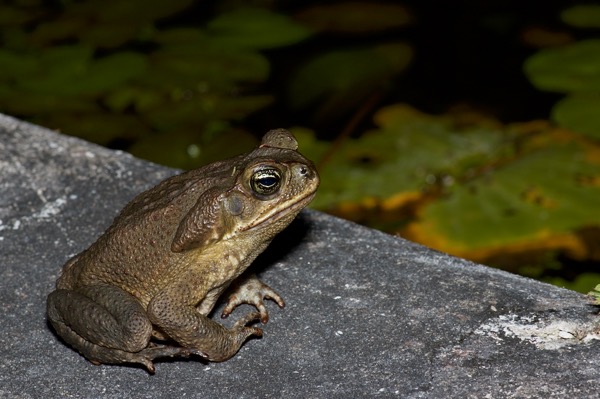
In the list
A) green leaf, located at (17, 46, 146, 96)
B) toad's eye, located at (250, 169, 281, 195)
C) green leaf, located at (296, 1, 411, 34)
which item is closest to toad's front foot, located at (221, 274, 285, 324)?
toad's eye, located at (250, 169, 281, 195)

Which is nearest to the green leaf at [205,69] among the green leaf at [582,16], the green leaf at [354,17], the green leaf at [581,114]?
the green leaf at [354,17]

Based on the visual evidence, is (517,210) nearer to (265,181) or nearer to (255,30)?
(265,181)

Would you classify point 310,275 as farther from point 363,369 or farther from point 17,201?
point 17,201

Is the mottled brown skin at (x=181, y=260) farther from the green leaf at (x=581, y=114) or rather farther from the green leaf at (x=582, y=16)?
the green leaf at (x=582, y=16)

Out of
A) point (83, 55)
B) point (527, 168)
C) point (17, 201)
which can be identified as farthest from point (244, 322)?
point (83, 55)

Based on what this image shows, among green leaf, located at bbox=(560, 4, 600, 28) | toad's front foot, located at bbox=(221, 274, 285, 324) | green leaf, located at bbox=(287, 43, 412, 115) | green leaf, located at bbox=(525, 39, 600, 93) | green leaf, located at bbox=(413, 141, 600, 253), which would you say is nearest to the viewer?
toad's front foot, located at bbox=(221, 274, 285, 324)

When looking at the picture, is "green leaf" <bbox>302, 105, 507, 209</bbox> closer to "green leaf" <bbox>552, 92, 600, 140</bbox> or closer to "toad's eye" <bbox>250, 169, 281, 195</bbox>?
"green leaf" <bbox>552, 92, 600, 140</bbox>

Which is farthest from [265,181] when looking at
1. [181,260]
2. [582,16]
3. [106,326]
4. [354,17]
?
[582,16]
